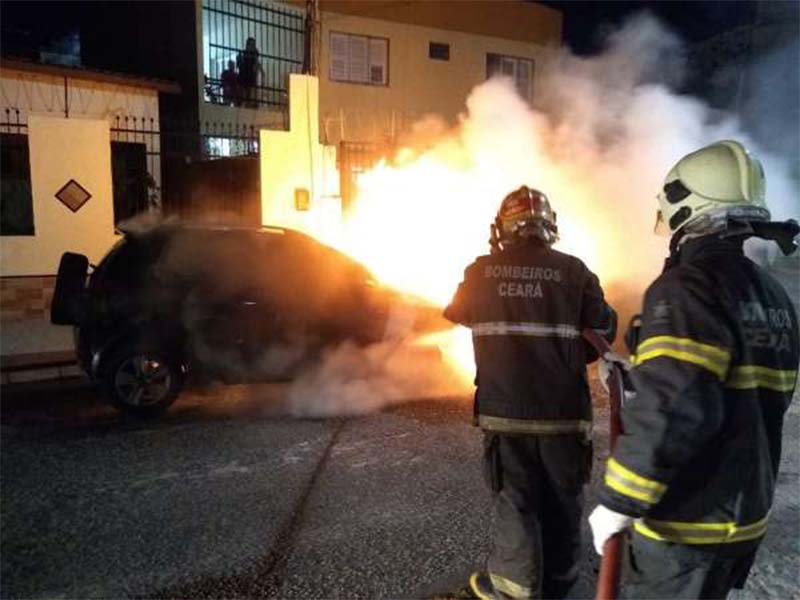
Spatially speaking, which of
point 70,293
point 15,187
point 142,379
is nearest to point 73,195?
point 15,187

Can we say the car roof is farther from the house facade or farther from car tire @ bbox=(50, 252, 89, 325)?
the house facade

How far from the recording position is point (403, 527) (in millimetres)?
4035

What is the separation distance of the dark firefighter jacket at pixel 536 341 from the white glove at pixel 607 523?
86 cm

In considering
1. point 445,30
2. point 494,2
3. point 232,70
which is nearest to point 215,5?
point 232,70

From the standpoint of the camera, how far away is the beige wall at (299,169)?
9930 millimetres

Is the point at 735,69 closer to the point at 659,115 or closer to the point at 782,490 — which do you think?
the point at 659,115

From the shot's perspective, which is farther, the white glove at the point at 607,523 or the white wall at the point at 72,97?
the white wall at the point at 72,97

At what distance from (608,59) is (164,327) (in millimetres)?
7312

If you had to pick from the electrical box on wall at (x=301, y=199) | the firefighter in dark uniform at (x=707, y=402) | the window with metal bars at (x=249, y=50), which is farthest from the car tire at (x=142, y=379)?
the window with metal bars at (x=249, y=50)

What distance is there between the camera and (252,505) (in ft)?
14.2

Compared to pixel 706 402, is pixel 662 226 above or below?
above

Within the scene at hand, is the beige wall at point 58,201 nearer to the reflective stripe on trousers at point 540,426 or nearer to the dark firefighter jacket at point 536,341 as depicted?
the dark firefighter jacket at point 536,341

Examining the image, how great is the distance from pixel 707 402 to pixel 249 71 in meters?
14.8

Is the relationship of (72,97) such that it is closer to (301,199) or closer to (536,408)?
(301,199)
